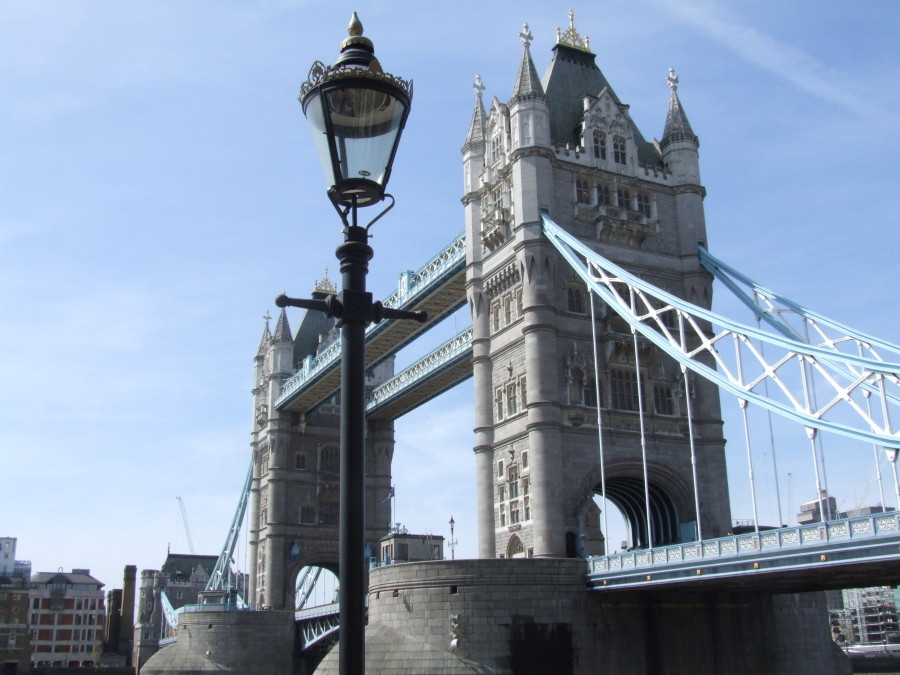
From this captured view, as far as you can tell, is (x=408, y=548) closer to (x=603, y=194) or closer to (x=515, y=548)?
(x=515, y=548)

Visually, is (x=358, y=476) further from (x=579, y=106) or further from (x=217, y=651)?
(x=217, y=651)

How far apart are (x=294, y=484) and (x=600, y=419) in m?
37.1

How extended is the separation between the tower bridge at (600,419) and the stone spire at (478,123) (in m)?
0.12

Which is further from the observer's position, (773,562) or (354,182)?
(773,562)

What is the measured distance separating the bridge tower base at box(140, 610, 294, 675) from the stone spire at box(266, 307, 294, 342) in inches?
797

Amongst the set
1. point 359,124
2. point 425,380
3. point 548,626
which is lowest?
point 548,626

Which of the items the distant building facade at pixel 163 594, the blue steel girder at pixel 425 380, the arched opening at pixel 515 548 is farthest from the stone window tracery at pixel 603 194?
the distant building facade at pixel 163 594

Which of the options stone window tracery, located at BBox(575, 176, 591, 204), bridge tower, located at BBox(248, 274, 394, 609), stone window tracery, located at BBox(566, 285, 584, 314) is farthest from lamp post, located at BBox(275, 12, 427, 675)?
bridge tower, located at BBox(248, 274, 394, 609)

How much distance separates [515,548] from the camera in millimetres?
39062

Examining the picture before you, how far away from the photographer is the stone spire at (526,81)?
42.1 meters

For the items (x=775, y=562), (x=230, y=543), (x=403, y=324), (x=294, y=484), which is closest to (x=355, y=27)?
(x=775, y=562)

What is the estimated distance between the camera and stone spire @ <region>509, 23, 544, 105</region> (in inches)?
1656

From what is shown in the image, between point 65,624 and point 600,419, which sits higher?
point 600,419

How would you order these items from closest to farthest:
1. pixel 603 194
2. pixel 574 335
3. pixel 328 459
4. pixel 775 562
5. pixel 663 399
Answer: pixel 775 562 → pixel 574 335 → pixel 663 399 → pixel 603 194 → pixel 328 459
